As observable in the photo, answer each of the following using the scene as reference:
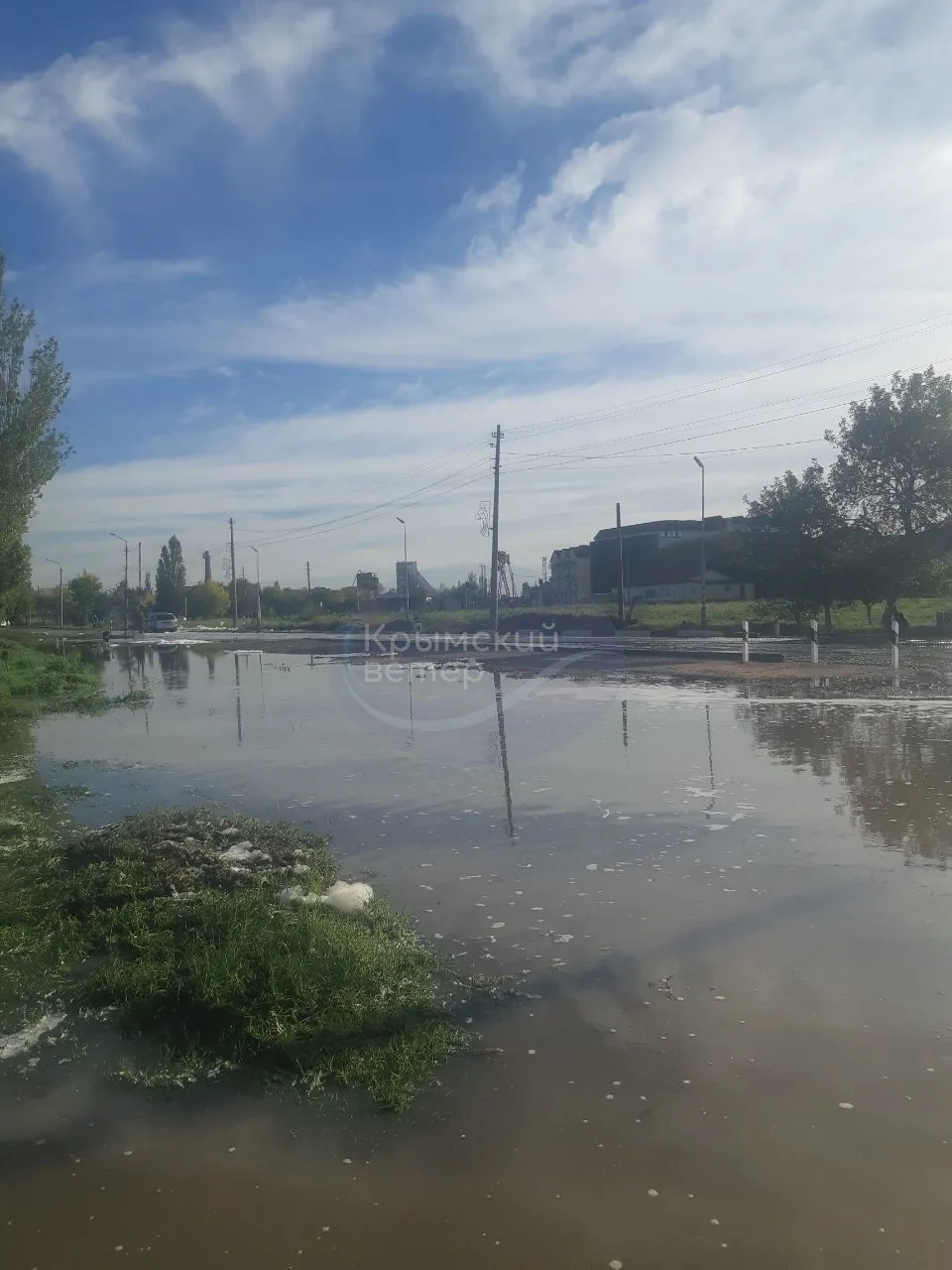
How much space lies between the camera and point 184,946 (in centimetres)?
596

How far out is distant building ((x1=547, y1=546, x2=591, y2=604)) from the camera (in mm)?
99562

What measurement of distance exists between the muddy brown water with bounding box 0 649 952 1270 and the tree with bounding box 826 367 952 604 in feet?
108

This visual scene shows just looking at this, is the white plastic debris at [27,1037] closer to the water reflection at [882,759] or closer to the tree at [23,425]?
the water reflection at [882,759]

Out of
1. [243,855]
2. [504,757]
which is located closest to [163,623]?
[504,757]

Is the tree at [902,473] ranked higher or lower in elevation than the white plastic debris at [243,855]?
higher

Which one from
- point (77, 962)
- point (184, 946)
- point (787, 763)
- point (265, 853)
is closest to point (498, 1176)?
point (184, 946)

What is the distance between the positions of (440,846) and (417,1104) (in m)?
4.16

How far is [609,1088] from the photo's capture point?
4.44 meters

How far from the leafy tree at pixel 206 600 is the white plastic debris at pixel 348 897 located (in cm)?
11451

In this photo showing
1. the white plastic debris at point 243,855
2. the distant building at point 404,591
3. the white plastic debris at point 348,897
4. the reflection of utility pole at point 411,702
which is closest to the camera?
the white plastic debris at point 348,897

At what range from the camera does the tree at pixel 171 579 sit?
378ft

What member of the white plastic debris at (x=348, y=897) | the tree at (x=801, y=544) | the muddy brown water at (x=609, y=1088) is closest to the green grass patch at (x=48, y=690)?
the muddy brown water at (x=609, y=1088)

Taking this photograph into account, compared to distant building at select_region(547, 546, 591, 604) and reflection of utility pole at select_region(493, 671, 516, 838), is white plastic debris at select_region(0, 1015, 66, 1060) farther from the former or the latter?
distant building at select_region(547, 546, 591, 604)

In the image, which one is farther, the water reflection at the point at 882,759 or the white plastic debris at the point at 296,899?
the water reflection at the point at 882,759
